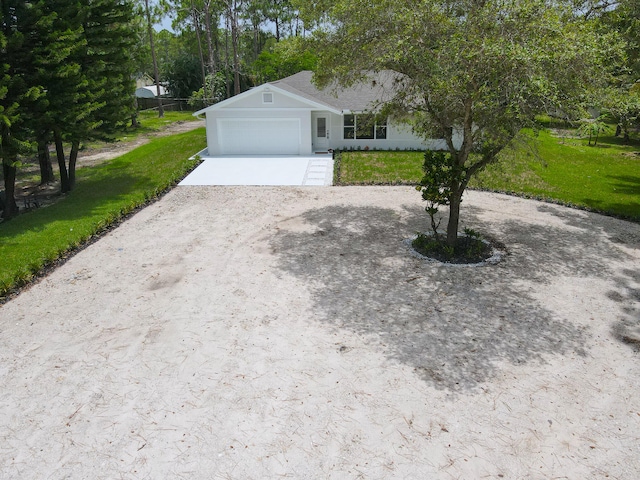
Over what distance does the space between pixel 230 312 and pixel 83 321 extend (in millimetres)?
2555

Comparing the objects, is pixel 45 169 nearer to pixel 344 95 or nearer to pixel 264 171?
pixel 264 171

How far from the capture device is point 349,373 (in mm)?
6699

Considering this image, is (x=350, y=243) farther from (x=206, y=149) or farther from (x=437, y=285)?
(x=206, y=149)

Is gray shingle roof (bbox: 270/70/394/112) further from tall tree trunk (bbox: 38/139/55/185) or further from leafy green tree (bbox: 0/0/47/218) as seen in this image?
leafy green tree (bbox: 0/0/47/218)

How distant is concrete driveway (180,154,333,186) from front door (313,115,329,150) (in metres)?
1.51

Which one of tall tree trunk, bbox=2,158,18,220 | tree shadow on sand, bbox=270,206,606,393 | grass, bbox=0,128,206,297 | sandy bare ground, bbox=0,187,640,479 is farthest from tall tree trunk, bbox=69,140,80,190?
tree shadow on sand, bbox=270,206,606,393

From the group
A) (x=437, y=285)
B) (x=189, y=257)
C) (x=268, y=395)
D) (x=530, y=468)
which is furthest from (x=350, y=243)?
(x=530, y=468)

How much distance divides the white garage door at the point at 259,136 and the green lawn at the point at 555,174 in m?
2.70

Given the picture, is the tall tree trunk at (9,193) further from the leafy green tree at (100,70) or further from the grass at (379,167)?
the grass at (379,167)

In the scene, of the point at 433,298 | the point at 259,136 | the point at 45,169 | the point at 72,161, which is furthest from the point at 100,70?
the point at 433,298

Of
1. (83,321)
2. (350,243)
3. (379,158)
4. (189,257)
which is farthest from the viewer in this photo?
(379,158)

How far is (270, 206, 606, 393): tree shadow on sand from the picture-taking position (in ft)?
23.3

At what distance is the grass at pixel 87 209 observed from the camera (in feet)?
36.1

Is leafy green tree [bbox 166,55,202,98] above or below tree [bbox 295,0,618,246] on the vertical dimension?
above
